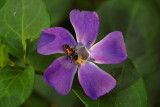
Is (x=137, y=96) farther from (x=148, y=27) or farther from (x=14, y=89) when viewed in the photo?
(x=148, y=27)

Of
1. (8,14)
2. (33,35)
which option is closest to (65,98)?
(33,35)

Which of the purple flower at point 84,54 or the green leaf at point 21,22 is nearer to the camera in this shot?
the purple flower at point 84,54

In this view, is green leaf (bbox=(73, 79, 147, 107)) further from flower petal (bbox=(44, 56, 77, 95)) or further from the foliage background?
flower petal (bbox=(44, 56, 77, 95))

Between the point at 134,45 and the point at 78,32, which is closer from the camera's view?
the point at 78,32

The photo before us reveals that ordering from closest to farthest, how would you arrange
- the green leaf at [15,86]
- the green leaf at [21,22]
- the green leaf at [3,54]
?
1. the green leaf at [15,86]
2. the green leaf at [3,54]
3. the green leaf at [21,22]

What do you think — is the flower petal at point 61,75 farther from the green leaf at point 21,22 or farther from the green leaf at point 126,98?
the green leaf at point 21,22

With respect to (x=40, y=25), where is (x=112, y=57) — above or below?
below

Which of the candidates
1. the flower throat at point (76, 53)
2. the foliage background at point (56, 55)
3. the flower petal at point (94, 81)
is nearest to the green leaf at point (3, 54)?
the foliage background at point (56, 55)
